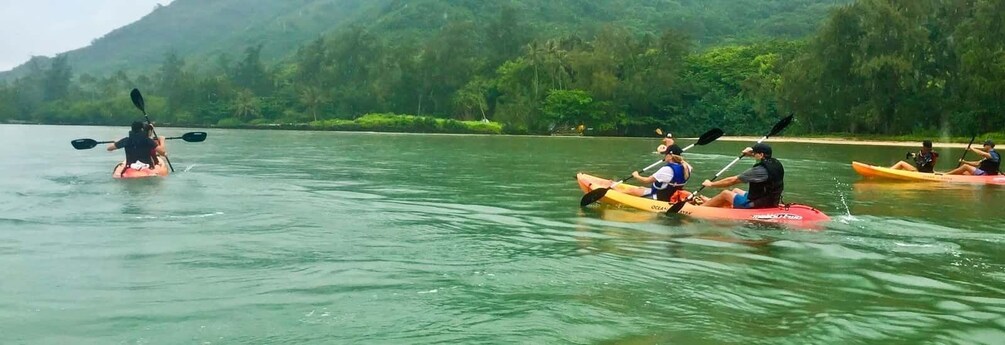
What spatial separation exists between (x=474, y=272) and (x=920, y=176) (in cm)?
1516

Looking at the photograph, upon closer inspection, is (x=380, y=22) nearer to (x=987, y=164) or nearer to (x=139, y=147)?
(x=139, y=147)

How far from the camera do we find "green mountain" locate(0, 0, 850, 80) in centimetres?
11125

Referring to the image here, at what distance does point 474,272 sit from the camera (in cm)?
806

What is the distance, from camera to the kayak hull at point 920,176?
18438mm

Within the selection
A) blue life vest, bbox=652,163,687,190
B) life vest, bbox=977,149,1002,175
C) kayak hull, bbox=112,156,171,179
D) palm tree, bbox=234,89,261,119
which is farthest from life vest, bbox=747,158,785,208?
palm tree, bbox=234,89,261,119

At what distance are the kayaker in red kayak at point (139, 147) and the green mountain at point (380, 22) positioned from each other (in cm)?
6253

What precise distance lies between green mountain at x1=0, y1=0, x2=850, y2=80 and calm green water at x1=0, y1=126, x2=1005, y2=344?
65215 millimetres

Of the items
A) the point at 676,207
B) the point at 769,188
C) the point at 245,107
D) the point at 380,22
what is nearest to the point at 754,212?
the point at 769,188

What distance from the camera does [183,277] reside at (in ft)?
25.5

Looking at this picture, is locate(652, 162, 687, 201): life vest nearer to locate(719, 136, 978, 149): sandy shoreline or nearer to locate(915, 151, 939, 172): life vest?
locate(915, 151, 939, 172): life vest

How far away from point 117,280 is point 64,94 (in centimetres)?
12390

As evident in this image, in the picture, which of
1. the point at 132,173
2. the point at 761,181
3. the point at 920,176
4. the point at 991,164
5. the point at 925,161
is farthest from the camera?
the point at 925,161

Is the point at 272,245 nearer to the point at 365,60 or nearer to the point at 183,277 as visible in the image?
the point at 183,277

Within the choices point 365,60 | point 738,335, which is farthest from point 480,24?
point 738,335
